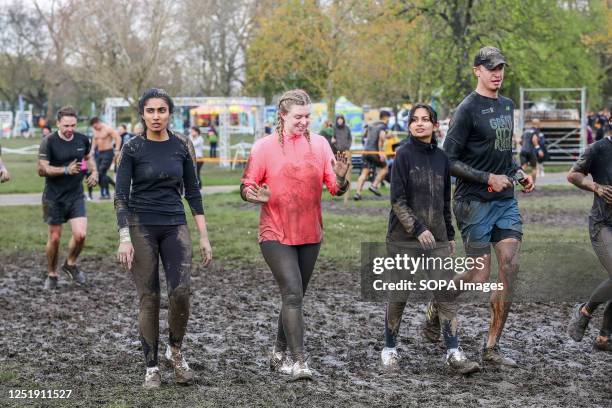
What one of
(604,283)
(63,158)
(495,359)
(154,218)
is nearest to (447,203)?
(495,359)

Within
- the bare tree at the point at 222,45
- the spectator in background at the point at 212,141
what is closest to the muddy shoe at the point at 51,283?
the spectator in background at the point at 212,141

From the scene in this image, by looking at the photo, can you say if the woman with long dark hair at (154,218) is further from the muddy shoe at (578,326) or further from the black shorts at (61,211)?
the black shorts at (61,211)

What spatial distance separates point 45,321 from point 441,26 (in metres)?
15.6

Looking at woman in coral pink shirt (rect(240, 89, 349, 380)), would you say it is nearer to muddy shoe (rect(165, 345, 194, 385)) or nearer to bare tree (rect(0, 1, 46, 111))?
muddy shoe (rect(165, 345, 194, 385))

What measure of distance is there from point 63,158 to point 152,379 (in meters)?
5.08

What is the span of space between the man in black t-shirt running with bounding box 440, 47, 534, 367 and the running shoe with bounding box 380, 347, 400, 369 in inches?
25.5

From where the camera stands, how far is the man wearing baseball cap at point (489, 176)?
22.8ft

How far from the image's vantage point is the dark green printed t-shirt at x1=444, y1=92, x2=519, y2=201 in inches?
274

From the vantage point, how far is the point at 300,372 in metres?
6.45

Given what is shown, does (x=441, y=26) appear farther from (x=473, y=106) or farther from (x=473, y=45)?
(x=473, y=106)

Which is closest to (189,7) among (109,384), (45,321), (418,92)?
(418,92)

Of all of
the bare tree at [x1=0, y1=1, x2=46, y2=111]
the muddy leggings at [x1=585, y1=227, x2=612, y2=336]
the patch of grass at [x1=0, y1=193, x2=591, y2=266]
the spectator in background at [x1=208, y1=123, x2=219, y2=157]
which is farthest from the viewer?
the bare tree at [x1=0, y1=1, x2=46, y2=111]

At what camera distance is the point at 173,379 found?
663 cm

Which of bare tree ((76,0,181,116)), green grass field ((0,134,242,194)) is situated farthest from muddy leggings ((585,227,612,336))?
bare tree ((76,0,181,116))
